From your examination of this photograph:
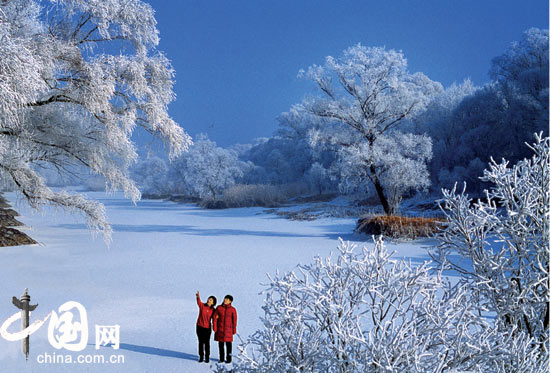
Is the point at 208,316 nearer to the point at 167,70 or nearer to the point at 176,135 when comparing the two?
the point at 176,135

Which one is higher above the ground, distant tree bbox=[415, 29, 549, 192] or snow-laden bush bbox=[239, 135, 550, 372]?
distant tree bbox=[415, 29, 549, 192]

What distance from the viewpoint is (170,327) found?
3.84 m

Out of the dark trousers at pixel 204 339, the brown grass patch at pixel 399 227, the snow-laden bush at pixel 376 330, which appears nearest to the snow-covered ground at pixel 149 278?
the dark trousers at pixel 204 339

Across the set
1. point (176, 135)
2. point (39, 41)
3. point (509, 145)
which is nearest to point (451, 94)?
point (509, 145)

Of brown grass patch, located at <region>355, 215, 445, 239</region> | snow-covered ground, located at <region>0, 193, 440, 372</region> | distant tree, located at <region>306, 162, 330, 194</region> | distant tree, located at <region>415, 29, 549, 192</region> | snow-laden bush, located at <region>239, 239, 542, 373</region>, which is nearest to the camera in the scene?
snow-laden bush, located at <region>239, 239, 542, 373</region>

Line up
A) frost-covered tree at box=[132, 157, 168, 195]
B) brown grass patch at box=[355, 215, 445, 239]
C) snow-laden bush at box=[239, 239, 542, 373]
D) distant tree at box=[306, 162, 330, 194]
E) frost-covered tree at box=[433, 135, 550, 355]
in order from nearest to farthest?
snow-laden bush at box=[239, 239, 542, 373]
frost-covered tree at box=[433, 135, 550, 355]
brown grass patch at box=[355, 215, 445, 239]
distant tree at box=[306, 162, 330, 194]
frost-covered tree at box=[132, 157, 168, 195]

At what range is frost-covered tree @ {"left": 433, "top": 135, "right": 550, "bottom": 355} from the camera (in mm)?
1866

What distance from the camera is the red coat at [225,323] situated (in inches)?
115

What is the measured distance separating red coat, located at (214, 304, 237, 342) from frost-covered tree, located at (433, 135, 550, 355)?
150cm

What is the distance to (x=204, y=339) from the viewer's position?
3.04 m

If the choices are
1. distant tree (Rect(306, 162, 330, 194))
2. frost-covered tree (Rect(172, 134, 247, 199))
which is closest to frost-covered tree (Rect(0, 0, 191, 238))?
frost-covered tree (Rect(172, 134, 247, 199))

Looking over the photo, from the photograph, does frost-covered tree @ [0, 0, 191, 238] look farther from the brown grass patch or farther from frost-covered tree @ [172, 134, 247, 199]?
frost-covered tree @ [172, 134, 247, 199]

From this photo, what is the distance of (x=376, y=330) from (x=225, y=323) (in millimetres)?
1578

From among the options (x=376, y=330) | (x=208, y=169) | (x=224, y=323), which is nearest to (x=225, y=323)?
(x=224, y=323)
